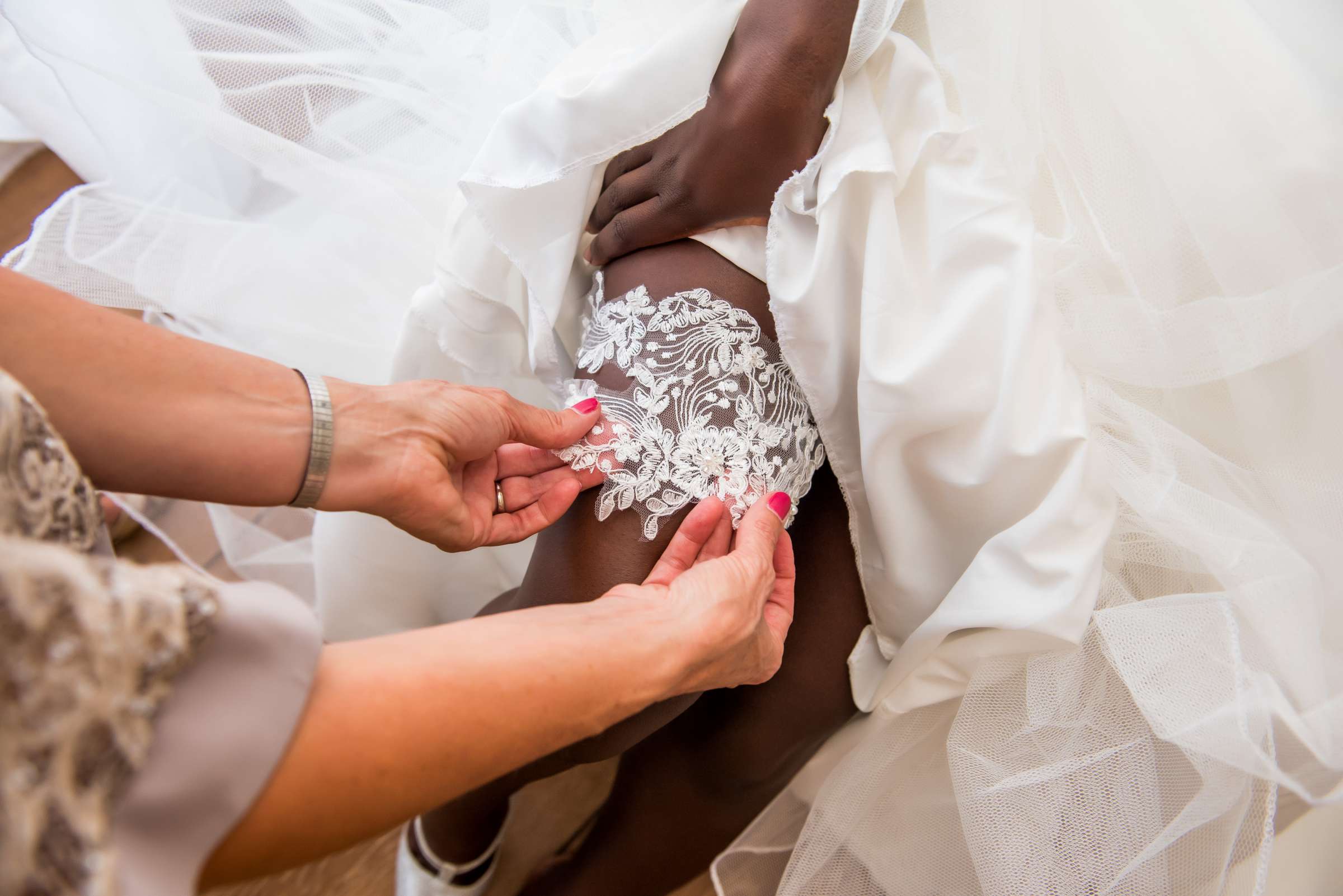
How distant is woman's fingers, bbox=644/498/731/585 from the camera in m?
Answer: 0.77

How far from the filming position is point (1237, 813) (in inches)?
27.9

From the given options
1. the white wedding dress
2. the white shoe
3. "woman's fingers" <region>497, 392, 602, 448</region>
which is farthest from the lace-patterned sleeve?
the white shoe

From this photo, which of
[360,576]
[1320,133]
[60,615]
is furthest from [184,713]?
A: [1320,133]

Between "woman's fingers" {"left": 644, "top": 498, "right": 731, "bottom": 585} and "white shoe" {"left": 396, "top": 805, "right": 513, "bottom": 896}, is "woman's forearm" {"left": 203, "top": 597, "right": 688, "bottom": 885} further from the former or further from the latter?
"white shoe" {"left": 396, "top": 805, "right": 513, "bottom": 896}

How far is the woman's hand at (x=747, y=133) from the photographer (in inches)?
30.2

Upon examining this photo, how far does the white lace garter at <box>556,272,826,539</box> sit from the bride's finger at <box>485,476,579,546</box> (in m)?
0.04

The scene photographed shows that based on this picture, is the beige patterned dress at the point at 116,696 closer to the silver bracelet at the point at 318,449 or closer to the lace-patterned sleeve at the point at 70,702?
the lace-patterned sleeve at the point at 70,702

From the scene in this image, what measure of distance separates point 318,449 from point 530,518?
0.75ft

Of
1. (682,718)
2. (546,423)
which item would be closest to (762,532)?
(546,423)

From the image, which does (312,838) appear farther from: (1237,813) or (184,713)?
(1237,813)

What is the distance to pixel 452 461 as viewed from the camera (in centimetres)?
81

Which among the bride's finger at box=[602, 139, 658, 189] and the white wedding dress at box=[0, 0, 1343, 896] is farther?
the bride's finger at box=[602, 139, 658, 189]

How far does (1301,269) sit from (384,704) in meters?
0.94

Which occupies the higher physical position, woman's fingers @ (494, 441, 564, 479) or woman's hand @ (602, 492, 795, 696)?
woman's fingers @ (494, 441, 564, 479)
